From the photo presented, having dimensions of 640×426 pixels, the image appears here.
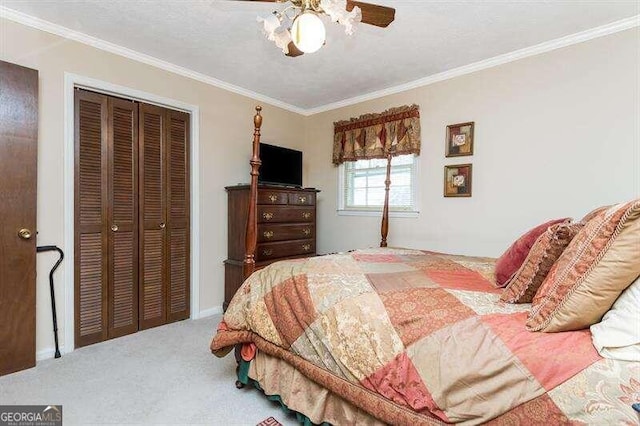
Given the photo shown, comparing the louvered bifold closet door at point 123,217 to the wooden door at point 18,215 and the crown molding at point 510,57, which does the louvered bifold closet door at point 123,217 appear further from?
the crown molding at point 510,57

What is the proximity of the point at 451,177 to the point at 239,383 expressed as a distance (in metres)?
2.66

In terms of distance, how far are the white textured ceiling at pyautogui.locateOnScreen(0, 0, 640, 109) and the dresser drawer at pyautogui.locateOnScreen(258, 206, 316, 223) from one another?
1411 mm

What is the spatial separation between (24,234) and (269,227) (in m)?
1.98

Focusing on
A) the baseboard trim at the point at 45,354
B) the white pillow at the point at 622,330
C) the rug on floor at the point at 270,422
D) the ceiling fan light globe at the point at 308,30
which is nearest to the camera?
the white pillow at the point at 622,330

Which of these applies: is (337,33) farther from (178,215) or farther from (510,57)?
(178,215)

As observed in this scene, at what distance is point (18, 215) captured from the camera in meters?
2.27

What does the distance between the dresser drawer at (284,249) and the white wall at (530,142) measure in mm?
1000

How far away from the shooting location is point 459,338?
1227 mm

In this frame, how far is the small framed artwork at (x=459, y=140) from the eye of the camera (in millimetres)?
3195

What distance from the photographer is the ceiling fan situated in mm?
1475

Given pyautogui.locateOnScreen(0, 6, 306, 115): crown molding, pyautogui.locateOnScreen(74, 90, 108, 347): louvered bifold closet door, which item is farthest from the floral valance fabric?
pyautogui.locateOnScreen(74, 90, 108, 347): louvered bifold closet door

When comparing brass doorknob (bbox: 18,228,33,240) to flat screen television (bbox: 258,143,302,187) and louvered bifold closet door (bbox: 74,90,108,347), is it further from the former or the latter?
flat screen television (bbox: 258,143,302,187)

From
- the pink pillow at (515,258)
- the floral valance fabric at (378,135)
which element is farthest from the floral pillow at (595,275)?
the floral valance fabric at (378,135)

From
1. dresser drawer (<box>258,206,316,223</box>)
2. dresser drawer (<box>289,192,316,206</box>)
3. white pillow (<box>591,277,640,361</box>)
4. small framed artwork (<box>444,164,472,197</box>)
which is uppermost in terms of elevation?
small framed artwork (<box>444,164,472,197</box>)
